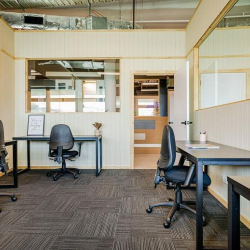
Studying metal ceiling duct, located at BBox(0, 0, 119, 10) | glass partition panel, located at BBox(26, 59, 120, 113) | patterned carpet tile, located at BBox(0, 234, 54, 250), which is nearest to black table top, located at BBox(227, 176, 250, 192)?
patterned carpet tile, located at BBox(0, 234, 54, 250)

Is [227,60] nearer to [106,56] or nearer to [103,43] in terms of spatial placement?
[106,56]

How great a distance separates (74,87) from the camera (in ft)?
15.6

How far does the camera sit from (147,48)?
452 cm

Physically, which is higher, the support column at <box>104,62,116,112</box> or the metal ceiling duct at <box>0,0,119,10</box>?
the metal ceiling duct at <box>0,0,119,10</box>

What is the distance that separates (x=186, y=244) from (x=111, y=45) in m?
4.03

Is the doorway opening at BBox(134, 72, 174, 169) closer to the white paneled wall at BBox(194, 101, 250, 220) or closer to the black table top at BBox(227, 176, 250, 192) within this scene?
the white paneled wall at BBox(194, 101, 250, 220)

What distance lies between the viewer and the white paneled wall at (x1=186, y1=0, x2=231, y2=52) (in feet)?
9.10

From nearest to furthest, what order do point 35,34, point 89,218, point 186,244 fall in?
point 186,244, point 89,218, point 35,34

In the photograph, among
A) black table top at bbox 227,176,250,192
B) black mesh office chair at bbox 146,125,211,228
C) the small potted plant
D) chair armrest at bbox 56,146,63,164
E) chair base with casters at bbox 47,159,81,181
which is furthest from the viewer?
the small potted plant

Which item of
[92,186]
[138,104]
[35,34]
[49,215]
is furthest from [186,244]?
[138,104]

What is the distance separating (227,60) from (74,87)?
3.23 m

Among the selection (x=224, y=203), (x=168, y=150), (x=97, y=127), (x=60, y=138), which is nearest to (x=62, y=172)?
(x=60, y=138)

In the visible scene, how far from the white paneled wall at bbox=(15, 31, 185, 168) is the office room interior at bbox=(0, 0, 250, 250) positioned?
0.07ft

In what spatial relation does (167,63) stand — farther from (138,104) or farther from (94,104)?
(138,104)
